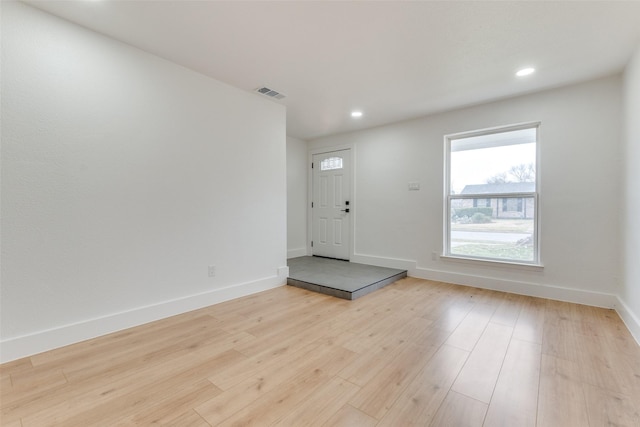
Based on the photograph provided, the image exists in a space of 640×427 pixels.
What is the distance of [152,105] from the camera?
8.67ft

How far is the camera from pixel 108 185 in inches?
93.7

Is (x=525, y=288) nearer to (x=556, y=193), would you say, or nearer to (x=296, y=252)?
(x=556, y=193)

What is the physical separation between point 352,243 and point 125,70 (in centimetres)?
401

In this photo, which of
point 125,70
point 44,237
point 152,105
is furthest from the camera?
point 152,105

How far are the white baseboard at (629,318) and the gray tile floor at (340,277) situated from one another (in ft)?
7.60

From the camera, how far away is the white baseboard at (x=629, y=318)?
2285 mm

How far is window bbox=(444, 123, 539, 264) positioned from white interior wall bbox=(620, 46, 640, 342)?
779mm

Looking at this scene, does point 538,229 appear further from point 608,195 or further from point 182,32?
point 182,32

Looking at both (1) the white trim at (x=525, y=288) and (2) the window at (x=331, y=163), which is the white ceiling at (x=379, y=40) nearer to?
(2) the window at (x=331, y=163)

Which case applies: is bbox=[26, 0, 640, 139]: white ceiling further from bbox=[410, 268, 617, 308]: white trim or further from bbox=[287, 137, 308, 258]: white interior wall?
bbox=[410, 268, 617, 308]: white trim

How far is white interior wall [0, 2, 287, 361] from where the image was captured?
2.00 m

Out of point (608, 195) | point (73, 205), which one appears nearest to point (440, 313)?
point (608, 195)

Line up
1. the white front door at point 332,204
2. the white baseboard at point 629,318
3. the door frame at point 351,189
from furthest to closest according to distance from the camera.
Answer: the white front door at point 332,204
the door frame at point 351,189
the white baseboard at point 629,318

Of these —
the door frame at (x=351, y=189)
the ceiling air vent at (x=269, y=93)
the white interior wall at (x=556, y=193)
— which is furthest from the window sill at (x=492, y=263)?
the ceiling air vent at (x=269, y=93)
